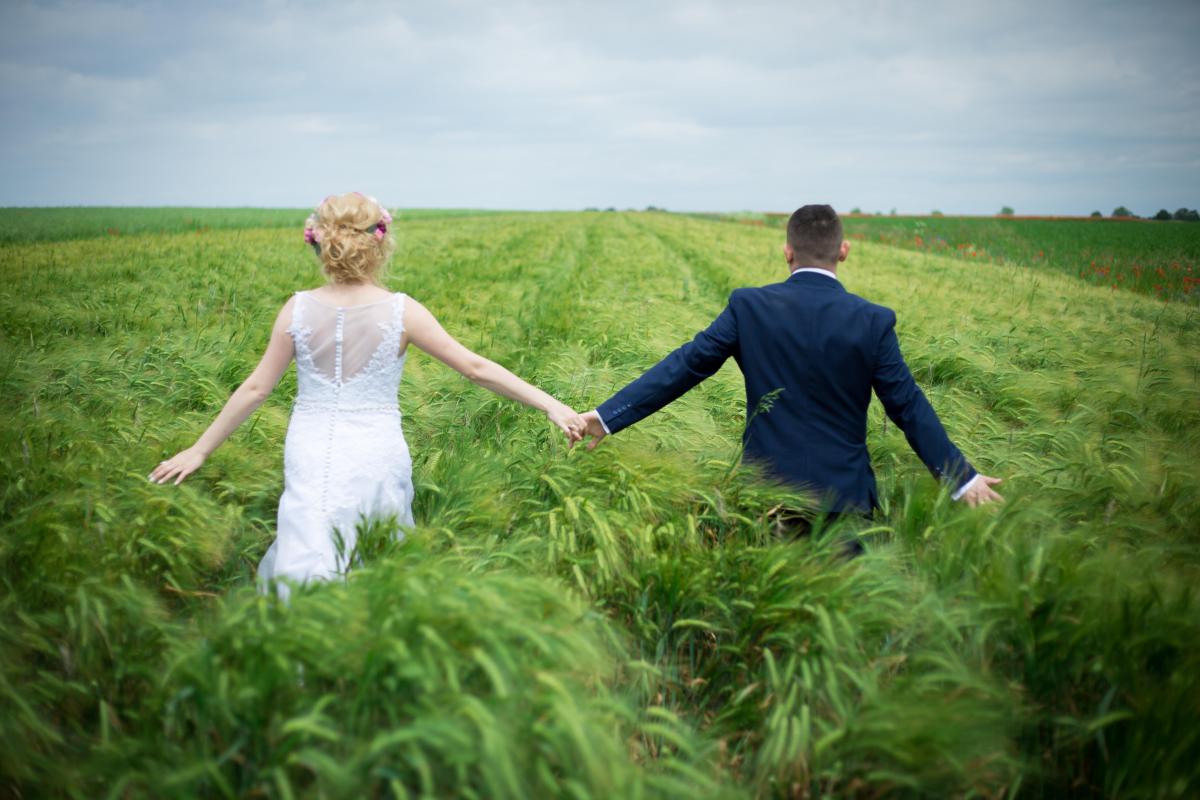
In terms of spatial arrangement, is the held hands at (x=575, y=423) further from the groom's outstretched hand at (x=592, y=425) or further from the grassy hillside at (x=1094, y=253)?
the grassy hillside at (x=1094, y=253)

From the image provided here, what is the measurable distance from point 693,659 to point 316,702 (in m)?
1.40

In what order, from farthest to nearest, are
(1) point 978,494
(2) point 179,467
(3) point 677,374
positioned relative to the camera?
1. (3) point 677,374
2. (2) point 179,467
3. (1) point 978,494

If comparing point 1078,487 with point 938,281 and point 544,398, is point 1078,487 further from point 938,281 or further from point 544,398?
point 938,281

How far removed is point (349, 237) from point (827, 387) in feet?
7.42

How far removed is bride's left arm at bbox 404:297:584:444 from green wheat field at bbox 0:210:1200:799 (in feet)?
0.98

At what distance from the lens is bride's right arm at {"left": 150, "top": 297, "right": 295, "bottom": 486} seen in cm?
301

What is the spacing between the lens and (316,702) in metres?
1.75

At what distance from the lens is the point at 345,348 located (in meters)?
2.99

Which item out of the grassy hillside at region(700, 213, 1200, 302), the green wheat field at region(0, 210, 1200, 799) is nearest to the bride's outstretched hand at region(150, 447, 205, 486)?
the green wheat field at region(0, 210, 1200, 799)

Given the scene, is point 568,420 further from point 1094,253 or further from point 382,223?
point 1094,253

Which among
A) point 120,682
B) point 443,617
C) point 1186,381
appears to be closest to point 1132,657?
point 443,617

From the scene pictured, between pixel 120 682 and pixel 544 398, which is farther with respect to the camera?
pixel 544 398

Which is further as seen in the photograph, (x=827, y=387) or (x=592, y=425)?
(x=592, y=425)

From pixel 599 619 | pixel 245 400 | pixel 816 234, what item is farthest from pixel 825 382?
pixel 245 400
